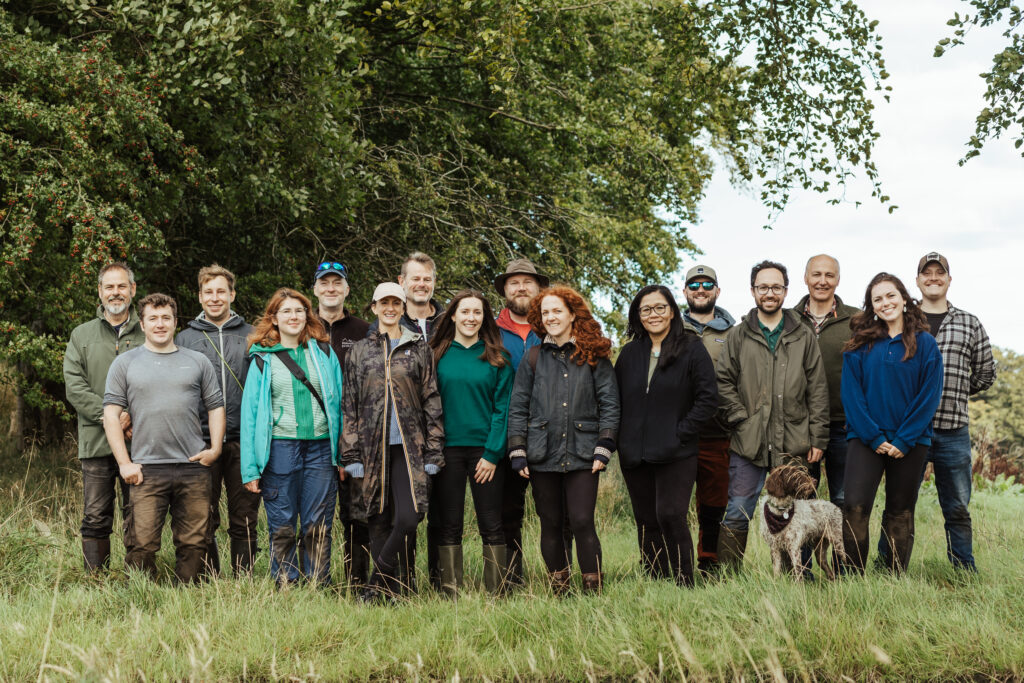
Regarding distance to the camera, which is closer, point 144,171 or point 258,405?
point 258,405

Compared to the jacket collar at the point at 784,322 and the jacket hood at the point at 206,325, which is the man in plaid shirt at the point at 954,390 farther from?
the jacket hood at the point at 206,325

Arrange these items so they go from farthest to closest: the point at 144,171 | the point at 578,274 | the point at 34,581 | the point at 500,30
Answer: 1. the point at 578,274
2. the point at 144,171
3. the point at 500,30
4. the point at 34,581

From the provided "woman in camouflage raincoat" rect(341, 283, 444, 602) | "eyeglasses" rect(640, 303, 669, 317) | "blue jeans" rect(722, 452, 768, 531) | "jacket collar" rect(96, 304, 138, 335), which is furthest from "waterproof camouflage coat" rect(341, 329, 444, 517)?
"blue jeans" rect(722, 452, 768, 531)

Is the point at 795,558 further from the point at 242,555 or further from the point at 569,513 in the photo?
the point at 242,555

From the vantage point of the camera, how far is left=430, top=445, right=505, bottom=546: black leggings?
18.2ft

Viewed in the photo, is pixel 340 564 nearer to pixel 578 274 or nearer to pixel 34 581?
pixel 34 581

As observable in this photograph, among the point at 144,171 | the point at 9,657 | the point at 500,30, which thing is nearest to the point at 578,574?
the point at 9,657

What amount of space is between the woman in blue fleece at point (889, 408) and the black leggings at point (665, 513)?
105cm

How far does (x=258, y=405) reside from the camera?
5488 mm

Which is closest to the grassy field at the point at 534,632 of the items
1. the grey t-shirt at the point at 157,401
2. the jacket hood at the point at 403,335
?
the grey t-shirt at the point at 157,401

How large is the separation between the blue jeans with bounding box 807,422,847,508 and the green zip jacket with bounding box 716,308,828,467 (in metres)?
0.36

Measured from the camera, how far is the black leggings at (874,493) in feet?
17.8

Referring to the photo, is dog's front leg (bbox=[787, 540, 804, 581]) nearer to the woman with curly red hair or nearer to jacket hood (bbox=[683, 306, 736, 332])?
the woman with curly red hair

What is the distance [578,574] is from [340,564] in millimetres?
1813
